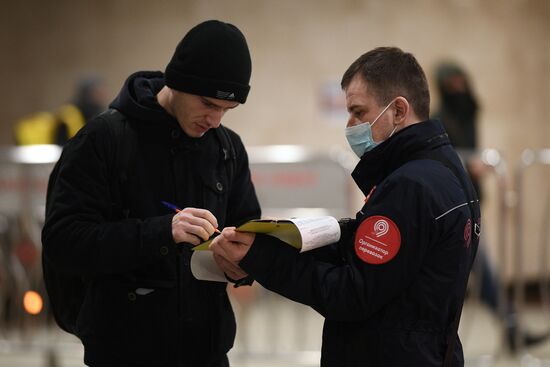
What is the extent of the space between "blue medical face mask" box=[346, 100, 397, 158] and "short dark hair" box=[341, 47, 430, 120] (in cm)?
5

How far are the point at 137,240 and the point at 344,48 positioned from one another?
20.2 feet

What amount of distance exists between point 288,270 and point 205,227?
0.92 feet

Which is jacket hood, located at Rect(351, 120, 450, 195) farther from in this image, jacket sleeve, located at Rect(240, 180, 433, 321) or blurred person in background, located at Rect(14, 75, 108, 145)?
blurred person in background, located at Rect(14, 75, 108, 145)

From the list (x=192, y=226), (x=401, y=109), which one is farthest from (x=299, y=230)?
(x=401, y=109)

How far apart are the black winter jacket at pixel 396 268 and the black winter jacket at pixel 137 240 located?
357 mm

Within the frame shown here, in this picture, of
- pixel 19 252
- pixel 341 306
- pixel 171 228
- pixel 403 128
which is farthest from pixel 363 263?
pixel 19 252

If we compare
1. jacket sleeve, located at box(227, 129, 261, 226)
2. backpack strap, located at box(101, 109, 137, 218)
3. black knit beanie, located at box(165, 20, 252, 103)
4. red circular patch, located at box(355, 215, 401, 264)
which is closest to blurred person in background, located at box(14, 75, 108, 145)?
jacket sleeve, located at box(227, 129, 261, 226)

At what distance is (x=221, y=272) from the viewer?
266 cm

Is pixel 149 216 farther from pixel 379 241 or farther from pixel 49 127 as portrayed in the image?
pixel 49 127

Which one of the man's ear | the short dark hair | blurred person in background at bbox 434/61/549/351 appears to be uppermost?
the short dark hair

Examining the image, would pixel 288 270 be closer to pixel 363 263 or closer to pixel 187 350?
pixel 363 263

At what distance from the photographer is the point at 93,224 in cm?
255

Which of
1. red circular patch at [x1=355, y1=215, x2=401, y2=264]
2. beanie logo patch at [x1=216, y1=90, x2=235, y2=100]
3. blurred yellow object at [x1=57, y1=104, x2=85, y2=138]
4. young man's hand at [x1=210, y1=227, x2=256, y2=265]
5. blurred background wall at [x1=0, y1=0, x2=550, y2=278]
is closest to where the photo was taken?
red circular patch at [x1=355, y1=215, x2=401, y2=264]

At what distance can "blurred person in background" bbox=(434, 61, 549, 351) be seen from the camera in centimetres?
624
